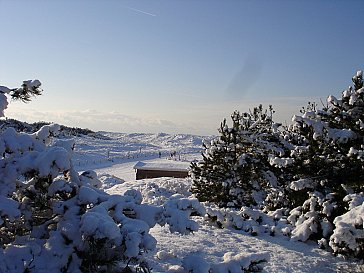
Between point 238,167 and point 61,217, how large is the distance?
27.1 feet

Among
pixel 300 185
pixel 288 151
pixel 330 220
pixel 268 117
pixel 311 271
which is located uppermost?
pixel 268 117

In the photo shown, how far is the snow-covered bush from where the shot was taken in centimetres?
358

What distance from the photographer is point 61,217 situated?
4211 mm

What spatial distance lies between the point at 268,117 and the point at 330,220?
6.06m

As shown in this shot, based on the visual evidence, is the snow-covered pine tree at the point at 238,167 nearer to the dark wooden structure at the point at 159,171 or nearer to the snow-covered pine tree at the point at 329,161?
the snow-covered pine tree at the point at 329,161

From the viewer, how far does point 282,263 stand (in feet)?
24.3

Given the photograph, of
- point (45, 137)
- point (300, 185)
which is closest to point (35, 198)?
point (45, 137)

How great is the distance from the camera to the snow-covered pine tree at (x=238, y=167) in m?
11.2

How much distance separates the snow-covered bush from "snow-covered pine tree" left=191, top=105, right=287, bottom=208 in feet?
23.7

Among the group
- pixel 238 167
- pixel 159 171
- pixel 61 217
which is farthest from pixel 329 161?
pixel 159 171

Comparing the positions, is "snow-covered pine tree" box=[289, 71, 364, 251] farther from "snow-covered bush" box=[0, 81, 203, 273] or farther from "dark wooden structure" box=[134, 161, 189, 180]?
"dark wooden structure" box=[134, 161, 189, 180]

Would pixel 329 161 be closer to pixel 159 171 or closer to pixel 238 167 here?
pixel 238 167

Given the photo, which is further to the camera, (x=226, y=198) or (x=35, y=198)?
(x=226, y=198)

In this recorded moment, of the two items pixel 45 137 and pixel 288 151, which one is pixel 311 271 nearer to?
pixel 288 151
